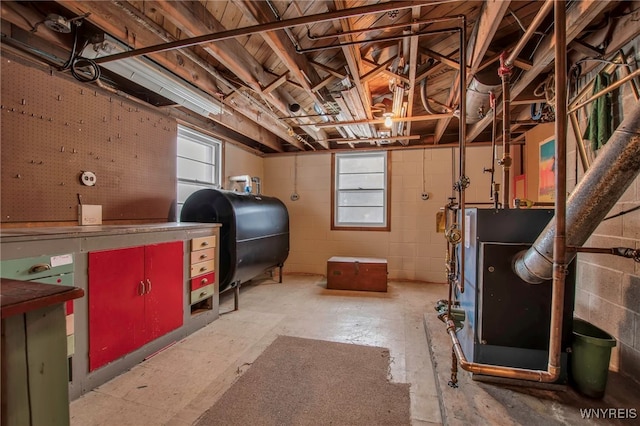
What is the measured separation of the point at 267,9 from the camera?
1.74 metres

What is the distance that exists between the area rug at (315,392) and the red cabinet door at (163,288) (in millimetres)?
846

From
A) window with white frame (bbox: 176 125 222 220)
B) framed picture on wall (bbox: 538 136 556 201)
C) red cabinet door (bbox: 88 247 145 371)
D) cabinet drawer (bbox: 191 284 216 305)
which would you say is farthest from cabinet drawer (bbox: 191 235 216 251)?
framed picture on wall (bbox: 538 136 556 201)

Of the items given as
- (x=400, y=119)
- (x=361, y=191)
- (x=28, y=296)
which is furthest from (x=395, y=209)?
(x=28, y=296)

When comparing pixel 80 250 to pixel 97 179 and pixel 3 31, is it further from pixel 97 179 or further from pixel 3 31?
pixel 3 31

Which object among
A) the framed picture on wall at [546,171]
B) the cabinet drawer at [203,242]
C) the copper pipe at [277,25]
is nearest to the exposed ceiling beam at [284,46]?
the copper pipe at [277,25]

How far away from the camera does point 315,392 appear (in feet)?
5.79

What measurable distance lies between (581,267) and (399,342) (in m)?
1.57

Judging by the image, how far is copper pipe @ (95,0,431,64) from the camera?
1449 mm

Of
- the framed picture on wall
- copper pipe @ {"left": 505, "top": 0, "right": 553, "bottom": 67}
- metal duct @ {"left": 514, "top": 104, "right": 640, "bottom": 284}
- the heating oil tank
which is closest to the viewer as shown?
metal duct @ {"left": 514, "top": 104, "right": 640, "bottom": 284}

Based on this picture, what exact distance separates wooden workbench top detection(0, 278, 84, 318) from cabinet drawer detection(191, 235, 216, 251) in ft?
6.18

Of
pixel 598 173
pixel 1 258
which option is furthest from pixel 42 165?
pixel 598 173

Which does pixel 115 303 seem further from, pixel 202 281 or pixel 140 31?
pixel 140 31

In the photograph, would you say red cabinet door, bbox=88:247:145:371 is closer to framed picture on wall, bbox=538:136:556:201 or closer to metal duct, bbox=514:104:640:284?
metal duct, bbox=514:104:640:284

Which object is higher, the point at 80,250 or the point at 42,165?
the point at 42,165
